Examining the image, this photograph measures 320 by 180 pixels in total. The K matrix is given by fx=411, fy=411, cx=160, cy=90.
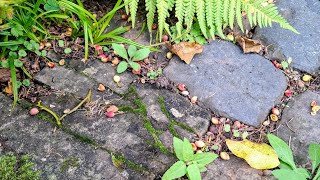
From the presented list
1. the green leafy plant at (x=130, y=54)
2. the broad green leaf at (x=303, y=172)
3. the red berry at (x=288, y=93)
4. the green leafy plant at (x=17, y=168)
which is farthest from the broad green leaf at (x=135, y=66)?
the broad green leaf at (x=303, y=172)

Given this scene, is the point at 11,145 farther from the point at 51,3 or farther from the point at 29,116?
the point at 51,3

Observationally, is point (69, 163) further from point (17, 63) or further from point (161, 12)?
point (161, 12)

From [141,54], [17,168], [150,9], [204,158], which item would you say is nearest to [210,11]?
[150,9]

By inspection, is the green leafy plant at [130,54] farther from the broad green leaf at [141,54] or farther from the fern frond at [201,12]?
the fern frond at [201,12]

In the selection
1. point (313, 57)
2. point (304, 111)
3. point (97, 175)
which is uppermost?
point (313, 57)

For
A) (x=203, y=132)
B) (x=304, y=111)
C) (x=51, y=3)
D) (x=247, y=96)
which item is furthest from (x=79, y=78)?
(x=304, y=111)

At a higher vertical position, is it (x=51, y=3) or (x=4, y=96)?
(x=51, y=3)
